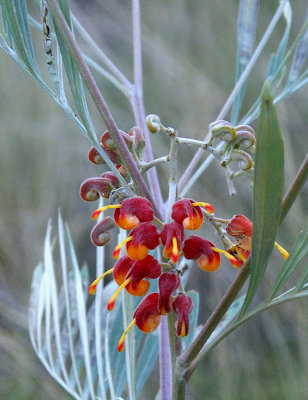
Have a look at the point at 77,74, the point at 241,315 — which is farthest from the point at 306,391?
the point at 77,74

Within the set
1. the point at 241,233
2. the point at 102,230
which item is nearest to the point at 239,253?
the point at 241,233

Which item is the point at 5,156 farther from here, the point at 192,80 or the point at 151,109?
the point at 192,80

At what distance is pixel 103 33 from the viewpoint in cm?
198

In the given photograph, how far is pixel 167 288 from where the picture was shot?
42 centimetres

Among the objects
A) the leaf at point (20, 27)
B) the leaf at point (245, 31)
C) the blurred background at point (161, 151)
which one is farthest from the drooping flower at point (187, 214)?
the blurred background at point (161, 151)

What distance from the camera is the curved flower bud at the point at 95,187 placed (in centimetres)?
47

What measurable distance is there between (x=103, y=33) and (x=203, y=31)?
0.38 metres

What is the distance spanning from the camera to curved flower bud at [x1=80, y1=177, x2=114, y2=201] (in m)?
0.47

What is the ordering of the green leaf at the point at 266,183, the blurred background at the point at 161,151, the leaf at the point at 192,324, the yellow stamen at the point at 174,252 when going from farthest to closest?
1. the blurred background at the point at 161,151
2. the leaf at the point at 192,324
3. the yellow stamen at the point at 174,252
4. the green leaf at the point at 266,183

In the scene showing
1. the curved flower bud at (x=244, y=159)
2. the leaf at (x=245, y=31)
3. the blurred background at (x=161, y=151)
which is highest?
the leaf at (x=245, y=31)

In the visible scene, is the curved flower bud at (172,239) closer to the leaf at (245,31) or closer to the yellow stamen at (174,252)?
the yellow stamen at (174,252)

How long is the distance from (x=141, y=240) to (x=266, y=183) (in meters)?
0.13

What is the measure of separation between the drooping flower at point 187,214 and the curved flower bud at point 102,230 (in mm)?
75

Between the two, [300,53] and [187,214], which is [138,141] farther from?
[300,53]
